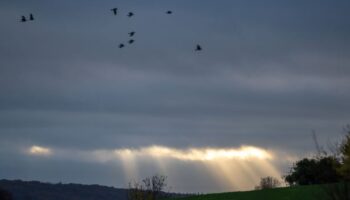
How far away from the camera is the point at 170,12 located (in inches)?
1922

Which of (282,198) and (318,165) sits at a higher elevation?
(318,165)

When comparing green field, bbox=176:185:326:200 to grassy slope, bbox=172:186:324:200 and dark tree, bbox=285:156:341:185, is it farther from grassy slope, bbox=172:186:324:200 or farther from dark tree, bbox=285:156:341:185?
dark tree, bbox=285:156:341:185

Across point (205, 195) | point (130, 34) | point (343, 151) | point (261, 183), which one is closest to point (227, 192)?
point (205, 195)

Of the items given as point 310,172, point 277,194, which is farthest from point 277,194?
point 310,172

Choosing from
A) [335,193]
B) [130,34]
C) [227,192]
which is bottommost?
[335,193]

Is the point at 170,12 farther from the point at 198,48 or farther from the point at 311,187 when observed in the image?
the point at 311,187

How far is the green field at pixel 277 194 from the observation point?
79062 millimetres

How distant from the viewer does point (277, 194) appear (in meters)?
84.6

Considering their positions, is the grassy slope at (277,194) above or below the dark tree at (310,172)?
below

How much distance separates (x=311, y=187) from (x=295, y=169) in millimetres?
32581

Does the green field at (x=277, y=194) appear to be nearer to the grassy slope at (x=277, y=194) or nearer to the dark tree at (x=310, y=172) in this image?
the grassy slope at (x=277, y=194)

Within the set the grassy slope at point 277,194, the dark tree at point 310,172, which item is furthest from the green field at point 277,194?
the dark tree at point 310,172

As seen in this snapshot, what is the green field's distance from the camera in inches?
3113

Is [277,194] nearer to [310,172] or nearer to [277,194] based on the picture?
[277,194]
